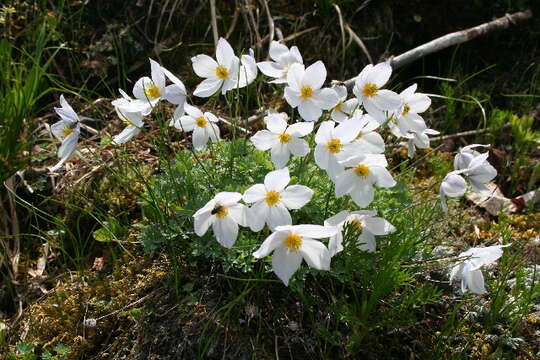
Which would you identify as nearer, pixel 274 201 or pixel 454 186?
pixel 274 201

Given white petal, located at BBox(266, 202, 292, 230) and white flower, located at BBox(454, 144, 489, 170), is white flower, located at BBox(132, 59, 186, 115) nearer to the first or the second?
white petal, located at BBox(266, 202, 292, 230)

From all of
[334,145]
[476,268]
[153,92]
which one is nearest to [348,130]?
[334,145]

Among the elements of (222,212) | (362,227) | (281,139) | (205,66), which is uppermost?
(205,66)

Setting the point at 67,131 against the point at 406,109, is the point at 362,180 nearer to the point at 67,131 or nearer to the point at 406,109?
the point at 406,109

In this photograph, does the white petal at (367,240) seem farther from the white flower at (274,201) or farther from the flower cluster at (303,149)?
the white flower at (274,201)

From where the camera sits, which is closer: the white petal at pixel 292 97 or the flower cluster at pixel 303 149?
the flower cluster at pixel 303 149

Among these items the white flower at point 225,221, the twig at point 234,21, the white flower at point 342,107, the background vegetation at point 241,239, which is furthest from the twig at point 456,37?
the white flower at point 225,221

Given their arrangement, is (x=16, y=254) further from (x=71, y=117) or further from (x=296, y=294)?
(x=296, y=294)
